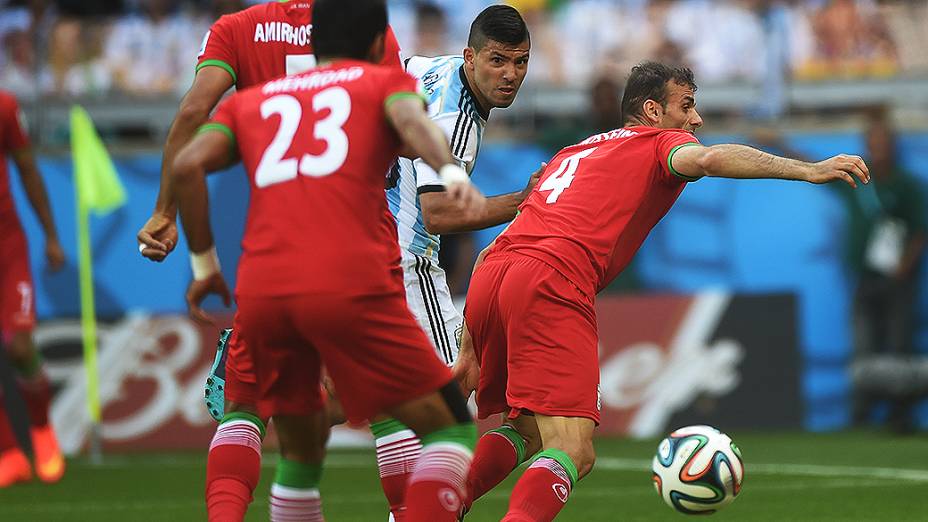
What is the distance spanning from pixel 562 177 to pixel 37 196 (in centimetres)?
555

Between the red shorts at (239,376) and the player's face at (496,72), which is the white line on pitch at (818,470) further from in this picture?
the red shorts at (239,376)

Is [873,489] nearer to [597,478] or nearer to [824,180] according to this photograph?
[597,478]

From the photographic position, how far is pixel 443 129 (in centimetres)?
674

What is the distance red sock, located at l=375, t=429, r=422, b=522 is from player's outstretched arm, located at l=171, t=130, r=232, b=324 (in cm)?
143

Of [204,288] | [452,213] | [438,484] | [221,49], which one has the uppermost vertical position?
[221,49]

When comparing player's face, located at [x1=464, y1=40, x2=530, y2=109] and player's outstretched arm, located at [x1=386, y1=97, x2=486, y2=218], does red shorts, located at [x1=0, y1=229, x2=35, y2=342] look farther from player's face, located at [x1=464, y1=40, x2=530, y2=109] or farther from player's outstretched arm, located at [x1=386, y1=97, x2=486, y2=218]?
player's outstretched arm, located at [x1=386, y1=97, x2=486, y2=218]

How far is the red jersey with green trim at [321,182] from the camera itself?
15.6 ft

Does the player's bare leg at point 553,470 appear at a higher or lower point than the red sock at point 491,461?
higher

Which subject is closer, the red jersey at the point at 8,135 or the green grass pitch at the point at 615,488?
the green grass pitch at the point at 615,488

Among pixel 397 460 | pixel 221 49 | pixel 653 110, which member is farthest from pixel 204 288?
pixel 653 110

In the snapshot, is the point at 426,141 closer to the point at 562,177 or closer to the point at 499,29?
A: the point at 562,177

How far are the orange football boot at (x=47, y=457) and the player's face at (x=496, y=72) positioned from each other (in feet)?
16.7

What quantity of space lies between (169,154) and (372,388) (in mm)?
1739

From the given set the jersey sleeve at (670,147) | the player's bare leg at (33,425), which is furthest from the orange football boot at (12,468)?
the jersey sleeve at (670,147)
